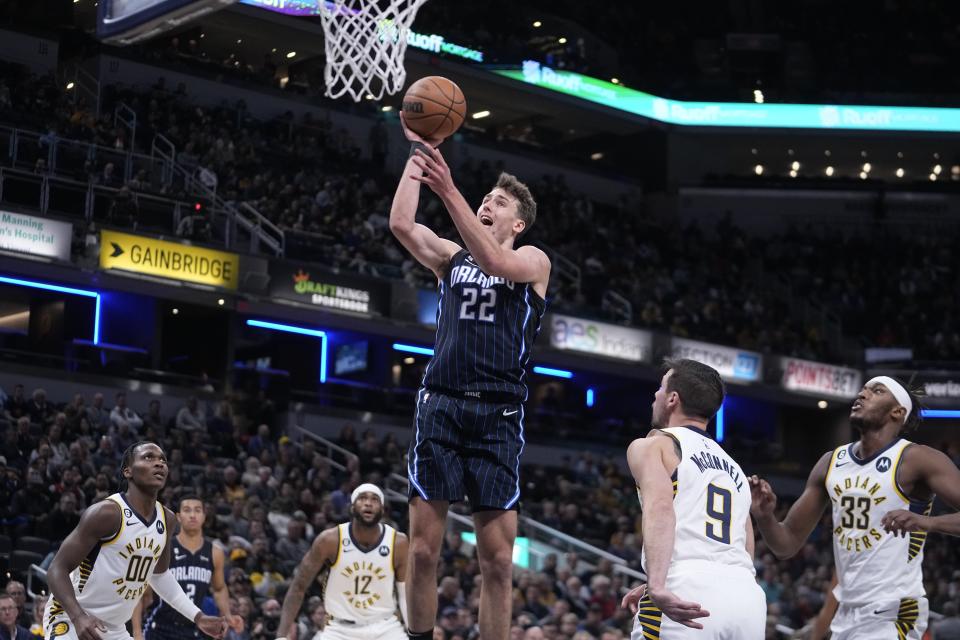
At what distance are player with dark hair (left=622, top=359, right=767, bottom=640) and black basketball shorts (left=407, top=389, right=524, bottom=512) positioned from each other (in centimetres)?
106

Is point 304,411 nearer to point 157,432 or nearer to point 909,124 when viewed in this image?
point 157,432

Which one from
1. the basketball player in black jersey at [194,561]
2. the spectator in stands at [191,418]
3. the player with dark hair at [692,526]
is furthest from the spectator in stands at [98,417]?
the player with dark hair at [692,526]

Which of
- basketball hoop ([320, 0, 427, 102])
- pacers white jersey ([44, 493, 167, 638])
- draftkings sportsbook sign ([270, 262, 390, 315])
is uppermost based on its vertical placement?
basketball hoop ([320, 0, 427, 102])

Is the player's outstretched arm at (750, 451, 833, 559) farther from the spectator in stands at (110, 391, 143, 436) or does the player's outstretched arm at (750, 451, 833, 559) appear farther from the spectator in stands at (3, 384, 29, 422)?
the spectator in stands at (3, 384, 29, 422)

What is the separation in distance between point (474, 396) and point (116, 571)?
10.6 feet

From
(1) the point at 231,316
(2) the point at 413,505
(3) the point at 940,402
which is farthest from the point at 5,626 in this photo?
(3) the point at 940,402

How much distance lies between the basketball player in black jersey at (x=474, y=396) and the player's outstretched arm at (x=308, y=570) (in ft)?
12.3

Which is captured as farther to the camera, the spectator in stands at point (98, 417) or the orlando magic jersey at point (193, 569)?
the spectator in stands at point (98, 417)

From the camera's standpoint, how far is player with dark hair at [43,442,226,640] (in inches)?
352

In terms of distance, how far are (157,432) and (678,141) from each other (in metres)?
26.3

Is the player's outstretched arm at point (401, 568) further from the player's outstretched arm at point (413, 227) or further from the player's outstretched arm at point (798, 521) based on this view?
the player's outstretched arm at point (413, 227)

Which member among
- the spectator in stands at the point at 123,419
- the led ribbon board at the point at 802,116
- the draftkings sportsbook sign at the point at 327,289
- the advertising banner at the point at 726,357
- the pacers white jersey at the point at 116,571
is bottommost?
the pacers white jersey at the point at 116,571

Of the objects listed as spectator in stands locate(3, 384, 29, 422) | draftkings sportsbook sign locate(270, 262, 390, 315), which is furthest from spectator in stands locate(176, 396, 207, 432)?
draftkings sportsbook sign locate(270, 262, 390, 315)

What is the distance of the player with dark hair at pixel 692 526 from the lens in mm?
5781
